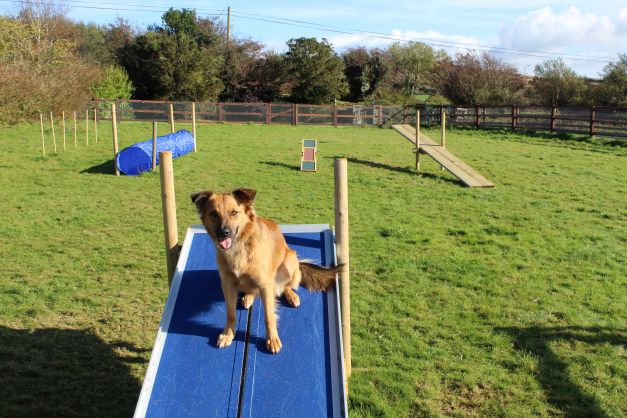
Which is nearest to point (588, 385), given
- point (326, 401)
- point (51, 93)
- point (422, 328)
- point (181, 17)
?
point (422, 328)

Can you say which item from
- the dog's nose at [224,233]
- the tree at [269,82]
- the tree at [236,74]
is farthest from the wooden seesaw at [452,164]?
the tree at [236,74]

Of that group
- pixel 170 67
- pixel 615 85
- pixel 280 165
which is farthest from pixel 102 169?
pixel 615 85

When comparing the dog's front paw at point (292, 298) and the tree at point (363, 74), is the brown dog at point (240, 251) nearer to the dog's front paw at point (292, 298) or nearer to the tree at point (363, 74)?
the dog's front paw at point (292, 298)

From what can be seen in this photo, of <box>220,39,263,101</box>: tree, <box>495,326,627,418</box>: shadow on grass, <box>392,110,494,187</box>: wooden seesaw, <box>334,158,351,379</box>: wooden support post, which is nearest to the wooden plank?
<box>392,110,494,187</box>: wooden seesaw

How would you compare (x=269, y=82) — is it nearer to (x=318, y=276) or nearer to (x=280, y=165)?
(x=280, y=165)

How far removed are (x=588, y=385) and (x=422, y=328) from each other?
1596mm

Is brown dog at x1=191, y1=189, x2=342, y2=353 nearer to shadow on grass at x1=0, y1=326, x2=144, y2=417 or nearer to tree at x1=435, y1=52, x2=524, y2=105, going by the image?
shadow on grass at x1=0, y1=326, x2=144, y2=417

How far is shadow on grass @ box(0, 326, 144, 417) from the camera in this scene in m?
3.94

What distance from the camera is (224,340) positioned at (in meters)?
3.66

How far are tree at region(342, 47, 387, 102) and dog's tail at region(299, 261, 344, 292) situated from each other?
42019 mm

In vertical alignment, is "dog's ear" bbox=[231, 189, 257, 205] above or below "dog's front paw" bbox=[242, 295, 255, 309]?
above

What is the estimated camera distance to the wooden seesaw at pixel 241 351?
3205mm

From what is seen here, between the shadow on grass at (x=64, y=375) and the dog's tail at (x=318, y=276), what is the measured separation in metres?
1.68

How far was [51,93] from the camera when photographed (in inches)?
683
